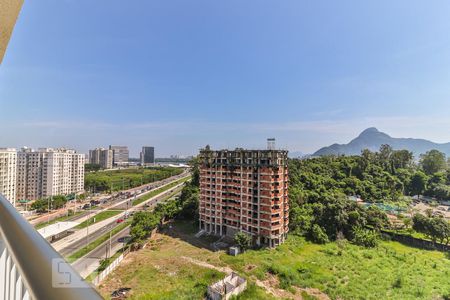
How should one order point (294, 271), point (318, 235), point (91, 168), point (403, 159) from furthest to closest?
point (91, 168), point (403, 159), point (318, 235), point (294, 271)

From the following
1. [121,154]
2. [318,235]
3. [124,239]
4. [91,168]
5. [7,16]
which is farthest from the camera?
[121,154]

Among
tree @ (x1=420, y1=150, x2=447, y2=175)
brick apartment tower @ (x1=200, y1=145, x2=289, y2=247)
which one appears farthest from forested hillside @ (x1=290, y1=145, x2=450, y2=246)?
brick apartment tower @ (x1=200, y1=145, x2=289, y2=247)

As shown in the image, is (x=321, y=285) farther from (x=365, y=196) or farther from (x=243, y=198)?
(x=365, y=196)

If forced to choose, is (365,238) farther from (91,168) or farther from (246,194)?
(91,168)

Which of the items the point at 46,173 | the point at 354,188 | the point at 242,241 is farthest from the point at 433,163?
the point at 46,173

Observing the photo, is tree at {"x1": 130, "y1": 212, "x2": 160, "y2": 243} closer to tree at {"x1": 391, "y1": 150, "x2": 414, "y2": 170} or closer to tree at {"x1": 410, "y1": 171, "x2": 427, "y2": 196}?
tree at {"x1": 410, "y1": 171, "x2": 427, "y2": 196}

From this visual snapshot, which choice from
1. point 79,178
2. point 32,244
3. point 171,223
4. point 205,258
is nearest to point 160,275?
point 205,258
